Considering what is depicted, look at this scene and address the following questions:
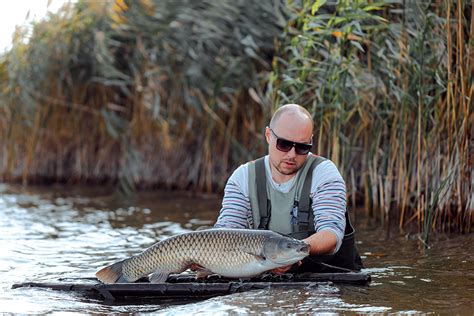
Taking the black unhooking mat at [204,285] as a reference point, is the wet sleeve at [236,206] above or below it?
above

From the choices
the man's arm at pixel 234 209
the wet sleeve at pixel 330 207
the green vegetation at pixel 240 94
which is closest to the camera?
the wet sleeve at pixel 330 207

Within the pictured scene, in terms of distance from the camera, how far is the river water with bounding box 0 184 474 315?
5.08 m

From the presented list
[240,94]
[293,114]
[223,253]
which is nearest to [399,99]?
[293,114]

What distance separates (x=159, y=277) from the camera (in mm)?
5395

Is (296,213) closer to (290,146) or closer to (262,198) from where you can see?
A: (262,198)

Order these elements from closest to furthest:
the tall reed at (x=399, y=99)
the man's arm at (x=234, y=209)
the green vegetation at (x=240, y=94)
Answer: the man's arm at (x=234, y=209), the tall reed at (x=399, y=99), the green vegetation at (x=240, y=94)

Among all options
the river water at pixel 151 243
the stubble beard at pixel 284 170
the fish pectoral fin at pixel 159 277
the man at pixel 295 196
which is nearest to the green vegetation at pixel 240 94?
the river water at pixel 151 243

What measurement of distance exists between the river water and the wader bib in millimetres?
252

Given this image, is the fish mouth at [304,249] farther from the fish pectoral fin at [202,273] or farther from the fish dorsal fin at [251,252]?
the fish pectoral fin at [202,273]

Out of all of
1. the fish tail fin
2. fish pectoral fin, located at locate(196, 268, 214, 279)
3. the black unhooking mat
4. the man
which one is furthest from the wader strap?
the fish tail fin

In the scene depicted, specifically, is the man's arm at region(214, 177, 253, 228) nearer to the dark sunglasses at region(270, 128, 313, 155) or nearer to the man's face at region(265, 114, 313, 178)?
the man's face at region(265, 114, 313, 178)

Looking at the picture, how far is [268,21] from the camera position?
34.9ft

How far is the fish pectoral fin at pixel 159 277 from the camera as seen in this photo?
5.38 metres

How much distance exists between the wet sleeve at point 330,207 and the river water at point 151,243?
36 cm
